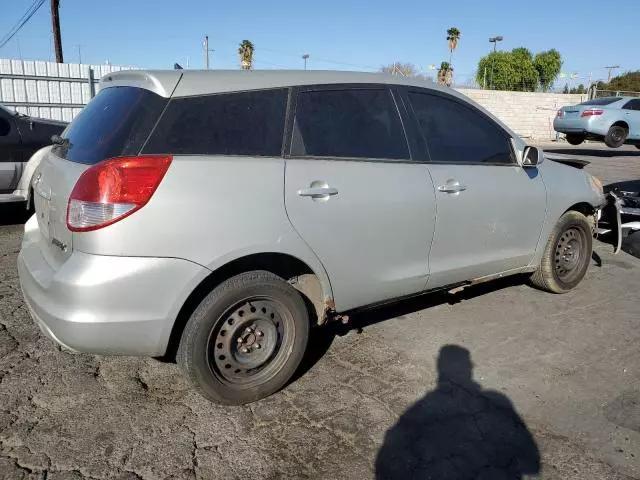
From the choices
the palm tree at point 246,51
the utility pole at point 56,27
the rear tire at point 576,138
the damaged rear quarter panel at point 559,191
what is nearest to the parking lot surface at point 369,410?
the damaged rear quarter panel at point 559,191

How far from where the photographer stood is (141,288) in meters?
2.61

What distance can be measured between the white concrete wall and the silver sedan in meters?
13.6

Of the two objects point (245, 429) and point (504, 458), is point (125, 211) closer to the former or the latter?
point (245, 429)

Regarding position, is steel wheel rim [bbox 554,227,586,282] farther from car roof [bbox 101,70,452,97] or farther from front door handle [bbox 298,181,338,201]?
front door handle [bbox 298,181,338,201]

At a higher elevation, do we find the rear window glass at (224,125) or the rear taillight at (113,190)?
the rear window glass at (224,125)

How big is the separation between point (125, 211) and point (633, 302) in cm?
432

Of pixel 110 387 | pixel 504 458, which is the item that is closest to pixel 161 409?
pixel 110 387

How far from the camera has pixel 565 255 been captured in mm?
4840

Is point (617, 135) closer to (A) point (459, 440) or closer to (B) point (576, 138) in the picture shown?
(B) point (576, 138)

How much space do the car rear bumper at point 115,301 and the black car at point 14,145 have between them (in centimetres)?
536

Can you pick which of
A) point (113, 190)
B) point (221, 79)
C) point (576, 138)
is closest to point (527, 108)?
point (576, 138)

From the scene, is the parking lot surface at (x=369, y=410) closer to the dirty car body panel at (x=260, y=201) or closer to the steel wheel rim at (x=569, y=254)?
the dirty car body panel at (x=260, y=201)

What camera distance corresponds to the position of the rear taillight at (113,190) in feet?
8.42

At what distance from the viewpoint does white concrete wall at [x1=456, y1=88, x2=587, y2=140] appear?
31203 millimetres
